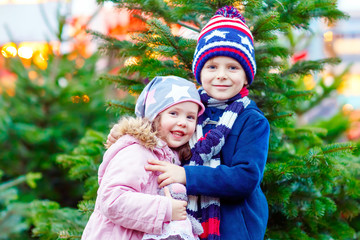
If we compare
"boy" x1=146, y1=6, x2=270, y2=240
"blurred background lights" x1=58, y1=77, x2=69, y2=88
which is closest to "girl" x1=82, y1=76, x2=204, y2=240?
"boy" x1=146, y1=6, x2=270, y2=240

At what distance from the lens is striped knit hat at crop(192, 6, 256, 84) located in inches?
80.0

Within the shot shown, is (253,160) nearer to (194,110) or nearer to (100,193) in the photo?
(194,110)

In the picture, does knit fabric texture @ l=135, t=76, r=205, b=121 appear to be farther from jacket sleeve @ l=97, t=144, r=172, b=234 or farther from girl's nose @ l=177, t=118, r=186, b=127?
jacket sleeve @ l=97, t=144, r=172, b=234

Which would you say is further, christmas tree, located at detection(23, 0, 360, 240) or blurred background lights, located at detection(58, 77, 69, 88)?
blurred background lights, located at detection(58, 77, 69, 88)

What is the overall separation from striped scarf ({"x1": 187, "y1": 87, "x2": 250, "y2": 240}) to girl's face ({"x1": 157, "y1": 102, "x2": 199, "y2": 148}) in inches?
3.7

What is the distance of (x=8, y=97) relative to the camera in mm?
5500

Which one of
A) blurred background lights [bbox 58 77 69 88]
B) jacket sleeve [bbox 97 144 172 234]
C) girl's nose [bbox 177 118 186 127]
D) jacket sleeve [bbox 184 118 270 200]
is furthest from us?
blurred background lights [bbox 58 77 69 88]

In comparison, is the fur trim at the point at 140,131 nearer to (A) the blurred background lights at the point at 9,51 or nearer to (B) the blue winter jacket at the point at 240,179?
(B) the blue winter jacket at the point at 240,179

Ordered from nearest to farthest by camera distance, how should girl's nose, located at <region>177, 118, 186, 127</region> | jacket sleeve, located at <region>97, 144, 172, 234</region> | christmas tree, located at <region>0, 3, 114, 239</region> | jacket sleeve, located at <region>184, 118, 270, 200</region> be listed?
jacket sleeve, located at <region>97, 144, 172, 234</region> → jacket sleeve, located at <region>184, 118, 270, 200</region> → girl's nose, located at <region>177, 118, 186, 127</region> → christmas tree, located at <region>0, 3, 114, 239</region>

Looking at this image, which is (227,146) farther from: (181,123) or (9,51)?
(9,51)

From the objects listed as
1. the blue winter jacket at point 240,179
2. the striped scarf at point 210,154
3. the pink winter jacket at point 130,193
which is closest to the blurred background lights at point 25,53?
the pink winter jacket at point 130,193

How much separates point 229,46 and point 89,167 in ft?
5.56

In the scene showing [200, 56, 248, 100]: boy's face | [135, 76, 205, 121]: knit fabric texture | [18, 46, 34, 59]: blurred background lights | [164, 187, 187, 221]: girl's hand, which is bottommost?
[164, 187, 187, 221]: girl's hand

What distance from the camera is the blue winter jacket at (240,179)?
182 centimetres
